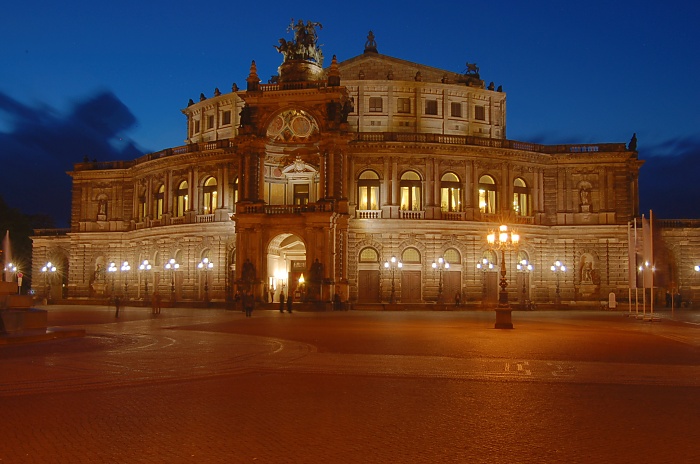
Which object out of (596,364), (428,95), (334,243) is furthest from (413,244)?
(596,364)

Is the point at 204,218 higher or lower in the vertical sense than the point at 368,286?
higher

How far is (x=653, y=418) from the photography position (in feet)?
39.6

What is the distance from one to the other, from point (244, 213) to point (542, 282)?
91.4 ft

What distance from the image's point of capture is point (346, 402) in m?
13.4

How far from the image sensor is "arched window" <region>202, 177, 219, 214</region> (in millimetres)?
67125

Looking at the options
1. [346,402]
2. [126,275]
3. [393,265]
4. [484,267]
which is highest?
[393,265]

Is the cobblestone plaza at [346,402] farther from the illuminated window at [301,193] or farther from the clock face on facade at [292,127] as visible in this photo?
the illuminated window at [301,193]

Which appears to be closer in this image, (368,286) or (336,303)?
(336,303)

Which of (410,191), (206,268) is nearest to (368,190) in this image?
(410,191)

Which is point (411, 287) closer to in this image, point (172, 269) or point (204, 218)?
point (204, 218)

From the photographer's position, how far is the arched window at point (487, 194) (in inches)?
2534

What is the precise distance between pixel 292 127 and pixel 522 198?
2249 centimetres

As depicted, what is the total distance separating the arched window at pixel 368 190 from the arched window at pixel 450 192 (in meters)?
5.95

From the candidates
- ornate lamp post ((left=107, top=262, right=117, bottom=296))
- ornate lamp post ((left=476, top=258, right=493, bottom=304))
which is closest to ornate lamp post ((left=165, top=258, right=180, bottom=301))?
ornate lamp post ((left=107, top=262, right=117, bottom=296))
